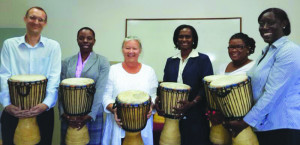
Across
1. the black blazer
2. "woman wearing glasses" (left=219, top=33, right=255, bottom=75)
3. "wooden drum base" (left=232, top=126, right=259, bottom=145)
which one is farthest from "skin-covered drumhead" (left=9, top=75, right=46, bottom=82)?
"woman wearing glasses" (left=219, top=33, right=255, bottom=75)

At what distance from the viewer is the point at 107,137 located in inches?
74.5

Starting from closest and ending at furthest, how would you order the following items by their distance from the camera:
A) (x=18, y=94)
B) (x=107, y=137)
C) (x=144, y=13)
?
(x=18, y=94)
(x=107, y=137)
(x=144, y=13)

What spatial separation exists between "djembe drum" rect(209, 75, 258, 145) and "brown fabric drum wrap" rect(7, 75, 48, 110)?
1479mm

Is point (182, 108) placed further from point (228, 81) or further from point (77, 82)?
point (77, 82)

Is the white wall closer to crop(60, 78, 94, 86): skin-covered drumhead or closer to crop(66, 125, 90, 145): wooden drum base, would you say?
crop(60, 78, 94, 86): skin-covered drumhead

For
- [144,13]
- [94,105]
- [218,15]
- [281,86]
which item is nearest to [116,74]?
[94,105]

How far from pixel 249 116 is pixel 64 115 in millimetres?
1634

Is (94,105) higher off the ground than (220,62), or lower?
lower

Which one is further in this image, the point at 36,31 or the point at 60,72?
the point at 60,72

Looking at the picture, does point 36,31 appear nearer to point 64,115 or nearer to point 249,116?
point 64,115

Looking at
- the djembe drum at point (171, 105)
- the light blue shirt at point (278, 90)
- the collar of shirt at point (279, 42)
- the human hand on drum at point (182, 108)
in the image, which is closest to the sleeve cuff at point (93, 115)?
the djembe drum at point (171, 105)

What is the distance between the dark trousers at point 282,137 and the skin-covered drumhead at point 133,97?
3.22ft

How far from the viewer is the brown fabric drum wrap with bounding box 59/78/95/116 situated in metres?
1.69

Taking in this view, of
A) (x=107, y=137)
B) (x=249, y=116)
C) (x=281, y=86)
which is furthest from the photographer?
(x=107, y=137)
